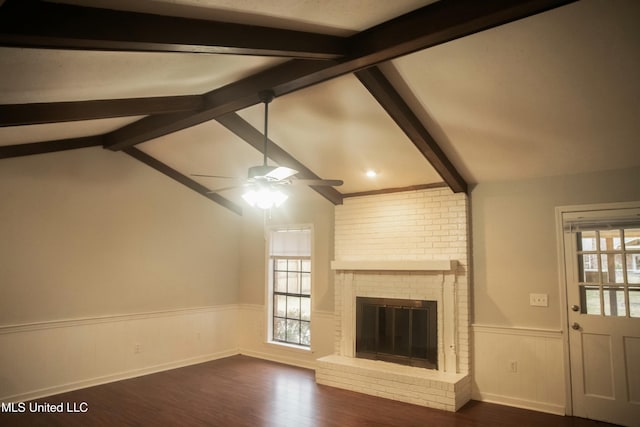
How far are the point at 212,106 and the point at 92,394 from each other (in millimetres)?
3567

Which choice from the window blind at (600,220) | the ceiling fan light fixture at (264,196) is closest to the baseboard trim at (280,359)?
the ceiling fan light fixture at (264,196)

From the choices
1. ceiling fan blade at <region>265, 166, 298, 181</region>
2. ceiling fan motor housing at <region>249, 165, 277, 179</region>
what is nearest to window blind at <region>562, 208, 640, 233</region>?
ceiling fan blade at <region>265, 166, 298, 181</region>

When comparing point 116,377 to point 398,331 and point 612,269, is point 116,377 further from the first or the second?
point 612,269

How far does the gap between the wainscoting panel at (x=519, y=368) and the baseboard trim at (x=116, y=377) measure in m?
3.89

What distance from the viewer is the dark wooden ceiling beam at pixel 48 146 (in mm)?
4535

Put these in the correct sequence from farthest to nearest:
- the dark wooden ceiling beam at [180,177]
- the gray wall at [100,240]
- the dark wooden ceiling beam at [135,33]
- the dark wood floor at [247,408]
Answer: the dark wooden ceiling beam at [180,177] < the gray wall at [100,240] < the dark wood floor at [247,408] < the dark wooden ceiling beam at [135,33]

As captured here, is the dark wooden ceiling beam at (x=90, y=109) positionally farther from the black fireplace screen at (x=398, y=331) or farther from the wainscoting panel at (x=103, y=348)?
the black fireplace screen at (x=398, y=331)

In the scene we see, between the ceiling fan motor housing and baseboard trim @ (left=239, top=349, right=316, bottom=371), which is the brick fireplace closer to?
baseboard trim @ (left=239, top=349, right=316, bottom=371)

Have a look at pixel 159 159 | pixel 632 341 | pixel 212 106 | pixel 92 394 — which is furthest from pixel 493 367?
pixel 159 159

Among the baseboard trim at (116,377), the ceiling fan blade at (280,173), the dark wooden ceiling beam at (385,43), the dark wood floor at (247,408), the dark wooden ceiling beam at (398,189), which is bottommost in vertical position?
the dark wood floor at (247,408)

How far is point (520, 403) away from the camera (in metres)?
4.45

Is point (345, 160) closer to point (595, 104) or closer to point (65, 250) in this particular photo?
point (595, 104)

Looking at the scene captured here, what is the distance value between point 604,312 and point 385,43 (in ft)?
11.4

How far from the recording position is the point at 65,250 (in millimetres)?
5000
